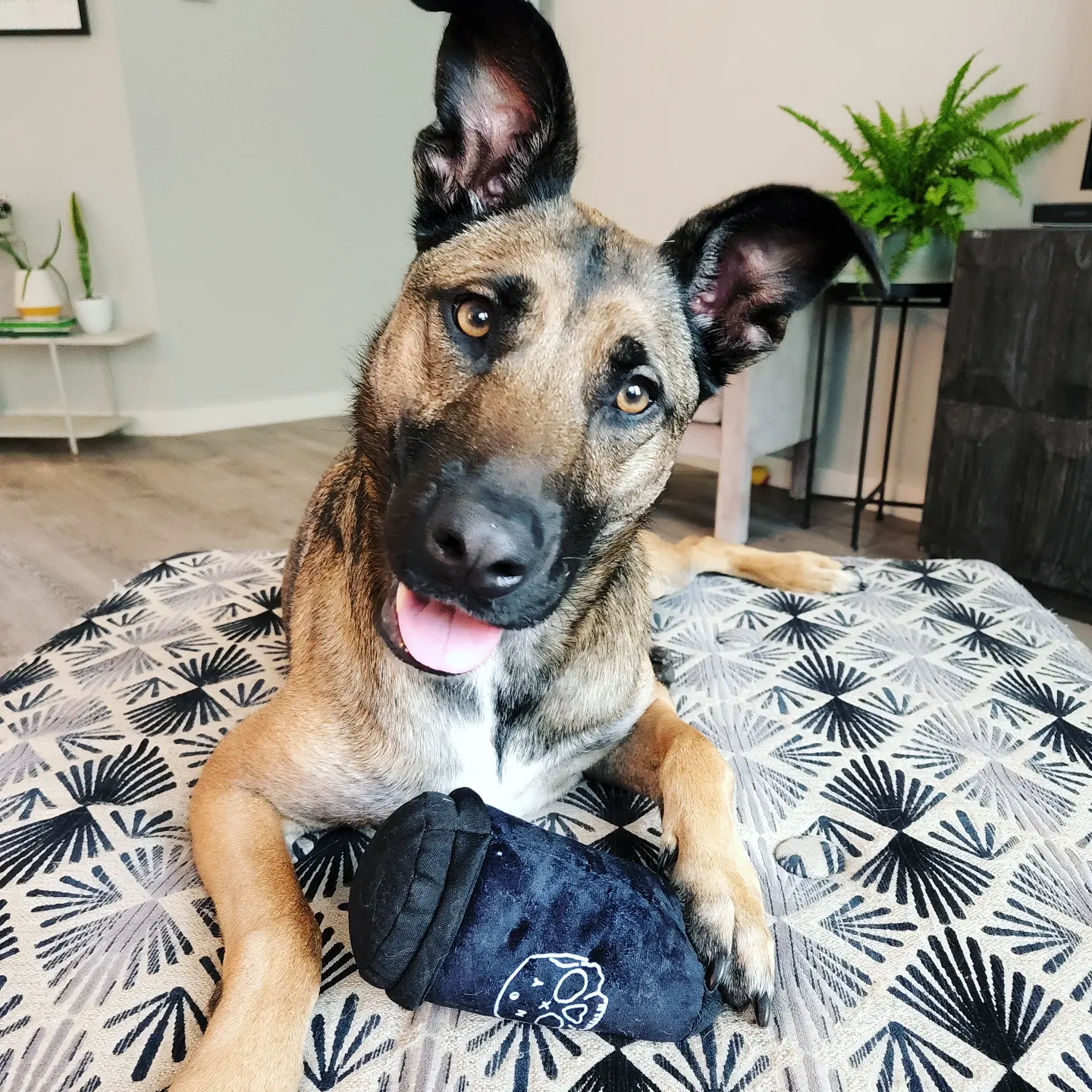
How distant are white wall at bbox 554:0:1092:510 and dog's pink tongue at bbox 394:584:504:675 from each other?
3.83m

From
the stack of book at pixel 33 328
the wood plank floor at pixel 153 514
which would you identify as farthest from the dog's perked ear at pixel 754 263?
the stack of book at pixel 33 328

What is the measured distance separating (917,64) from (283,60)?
15.7 feet

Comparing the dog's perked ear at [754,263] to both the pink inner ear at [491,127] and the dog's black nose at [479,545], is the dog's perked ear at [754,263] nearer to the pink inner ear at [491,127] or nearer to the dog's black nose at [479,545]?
the pink inner ear at [491,127]

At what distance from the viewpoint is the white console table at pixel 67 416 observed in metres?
5.56

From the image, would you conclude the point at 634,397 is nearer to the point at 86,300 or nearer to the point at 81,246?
the point at 86,300

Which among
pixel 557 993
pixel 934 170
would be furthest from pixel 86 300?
pixel 557 993

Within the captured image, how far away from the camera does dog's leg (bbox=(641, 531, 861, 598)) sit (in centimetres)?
254

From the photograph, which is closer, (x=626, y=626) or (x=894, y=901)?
(x=894, y=901)

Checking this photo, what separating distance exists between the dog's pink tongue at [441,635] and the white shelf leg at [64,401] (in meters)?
5.42

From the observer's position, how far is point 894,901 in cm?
135

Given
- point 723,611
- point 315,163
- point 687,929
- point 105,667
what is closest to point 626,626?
point 687,929

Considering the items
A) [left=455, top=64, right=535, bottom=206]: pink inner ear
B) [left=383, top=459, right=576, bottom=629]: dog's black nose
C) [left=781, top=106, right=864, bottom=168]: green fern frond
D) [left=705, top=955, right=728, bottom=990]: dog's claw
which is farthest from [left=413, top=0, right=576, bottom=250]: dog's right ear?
[left=781, top=106, right=864, bottom=168]: green fern frond

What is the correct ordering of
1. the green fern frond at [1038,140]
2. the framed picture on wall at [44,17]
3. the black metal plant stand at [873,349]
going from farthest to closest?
the framed picture on wall at [44,17] → the black metal plant stand at [873,349] → the green fern frond at [1038,140]

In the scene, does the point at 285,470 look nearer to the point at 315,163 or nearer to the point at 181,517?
the point at 181,517
